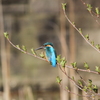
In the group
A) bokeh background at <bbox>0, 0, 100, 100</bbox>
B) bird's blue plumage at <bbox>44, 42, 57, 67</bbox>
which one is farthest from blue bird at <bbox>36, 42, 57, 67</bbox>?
bokeh background at <bbox>0, 0, 100, 100</bbox>

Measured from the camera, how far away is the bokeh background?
3.65m

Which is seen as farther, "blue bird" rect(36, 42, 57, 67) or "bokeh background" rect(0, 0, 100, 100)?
"bokeh background" rect(0, 0, 100, 100)

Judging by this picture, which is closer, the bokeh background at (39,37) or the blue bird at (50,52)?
the blue bird at (50,52)

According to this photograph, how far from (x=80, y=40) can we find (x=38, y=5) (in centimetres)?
58

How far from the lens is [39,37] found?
145 inches

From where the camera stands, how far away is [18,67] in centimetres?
377

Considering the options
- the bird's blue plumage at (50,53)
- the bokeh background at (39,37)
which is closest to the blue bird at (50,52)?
the bird's blue plumage at (50,53)

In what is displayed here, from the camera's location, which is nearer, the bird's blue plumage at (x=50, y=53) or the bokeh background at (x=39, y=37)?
the bird's blue plumage at (x=50, y=53)

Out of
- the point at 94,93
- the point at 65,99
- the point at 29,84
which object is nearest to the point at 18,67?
the point at 29,84

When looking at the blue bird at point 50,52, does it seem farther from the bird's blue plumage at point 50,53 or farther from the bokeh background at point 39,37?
the bokeh background at point 39,37

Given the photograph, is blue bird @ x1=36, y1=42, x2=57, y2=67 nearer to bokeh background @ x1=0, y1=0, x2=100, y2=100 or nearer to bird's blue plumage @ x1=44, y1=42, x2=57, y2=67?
bird's blue plumage @ x1=44, y1=42, x2=57, y2=67

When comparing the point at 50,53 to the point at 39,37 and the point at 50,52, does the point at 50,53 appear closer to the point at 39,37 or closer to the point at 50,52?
the point at 50,52

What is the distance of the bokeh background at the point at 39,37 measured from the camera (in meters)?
3.65

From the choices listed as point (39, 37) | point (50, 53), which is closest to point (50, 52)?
point (50, 53)
